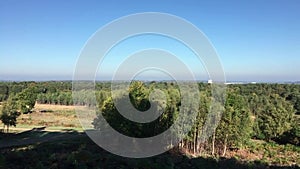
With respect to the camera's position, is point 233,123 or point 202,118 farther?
point 233,123

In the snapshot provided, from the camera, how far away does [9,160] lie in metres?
11.3

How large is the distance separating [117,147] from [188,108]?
5728mm

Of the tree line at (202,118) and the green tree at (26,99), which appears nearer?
the tree line at (202,118)

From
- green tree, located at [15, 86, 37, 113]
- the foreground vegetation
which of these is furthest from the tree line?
green tree, located at [15, 86, 37, 113]

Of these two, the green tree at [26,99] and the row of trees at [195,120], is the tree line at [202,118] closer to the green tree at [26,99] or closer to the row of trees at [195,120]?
the row of trees at [195,120]

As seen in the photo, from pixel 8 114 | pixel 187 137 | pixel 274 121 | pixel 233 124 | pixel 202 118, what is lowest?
pixel 274 121

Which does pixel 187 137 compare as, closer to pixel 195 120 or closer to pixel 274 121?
pixel 195 120

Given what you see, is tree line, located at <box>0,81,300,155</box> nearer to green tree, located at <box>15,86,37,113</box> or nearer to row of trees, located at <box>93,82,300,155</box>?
row of trees, located at <box>93,82,300,155</box>

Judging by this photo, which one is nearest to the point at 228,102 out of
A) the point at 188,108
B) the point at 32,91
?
the point at 188,108

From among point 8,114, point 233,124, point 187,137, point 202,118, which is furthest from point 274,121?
point 8,114

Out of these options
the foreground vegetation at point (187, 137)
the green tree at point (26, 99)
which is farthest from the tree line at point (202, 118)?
the green tree at point (26, 99)

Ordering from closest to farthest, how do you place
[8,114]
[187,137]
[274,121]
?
[187,137], [8,114], [274,121]

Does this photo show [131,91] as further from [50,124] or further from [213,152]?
[50,124]

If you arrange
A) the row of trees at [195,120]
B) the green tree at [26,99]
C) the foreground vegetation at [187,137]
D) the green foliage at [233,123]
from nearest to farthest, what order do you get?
the foreground vegetation at [187,137], the row of trees at [195,120], the green foliage at [233,123], the green tree at [26,99]
